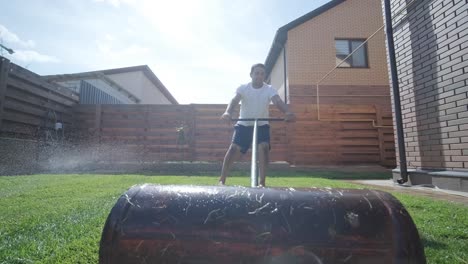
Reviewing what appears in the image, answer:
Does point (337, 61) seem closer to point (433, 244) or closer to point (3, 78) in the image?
point (3, 78)

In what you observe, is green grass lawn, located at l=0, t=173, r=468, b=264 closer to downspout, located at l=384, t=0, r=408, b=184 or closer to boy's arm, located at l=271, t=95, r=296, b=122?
boy's arm, located at l=271, t=95, r=296, b=122

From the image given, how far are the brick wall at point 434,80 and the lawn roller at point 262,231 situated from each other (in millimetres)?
3832

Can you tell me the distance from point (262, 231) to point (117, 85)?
46.5 feet

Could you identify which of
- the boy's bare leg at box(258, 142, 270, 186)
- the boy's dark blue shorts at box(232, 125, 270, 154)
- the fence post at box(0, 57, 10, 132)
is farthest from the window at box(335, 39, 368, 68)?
the fence post at box(0, 57, 10, 132)

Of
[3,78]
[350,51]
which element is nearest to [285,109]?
[3,78]

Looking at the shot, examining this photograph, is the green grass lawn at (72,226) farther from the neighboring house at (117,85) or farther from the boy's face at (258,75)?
the neighboring house at (117,85)

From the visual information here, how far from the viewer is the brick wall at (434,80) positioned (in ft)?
12.6

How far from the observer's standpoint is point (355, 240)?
0.83m

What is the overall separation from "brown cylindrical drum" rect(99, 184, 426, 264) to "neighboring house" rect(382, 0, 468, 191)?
3.80 metres

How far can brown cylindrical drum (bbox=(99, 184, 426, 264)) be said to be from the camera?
83 centimetres

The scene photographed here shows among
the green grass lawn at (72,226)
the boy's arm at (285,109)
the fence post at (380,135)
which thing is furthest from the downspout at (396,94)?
the fence post at (380,135)

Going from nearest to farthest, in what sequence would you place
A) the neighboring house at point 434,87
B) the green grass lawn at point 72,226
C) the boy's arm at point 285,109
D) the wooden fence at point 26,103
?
the green grass lawn at point 72,226, the boy's arm at point 285,109, the neighboring house at point 434,87, the wooden fence at point 26,103

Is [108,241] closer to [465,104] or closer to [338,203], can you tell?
[338,203]

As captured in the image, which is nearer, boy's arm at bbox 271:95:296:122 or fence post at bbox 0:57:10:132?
boy's arm at bbox 271:95:296:122
